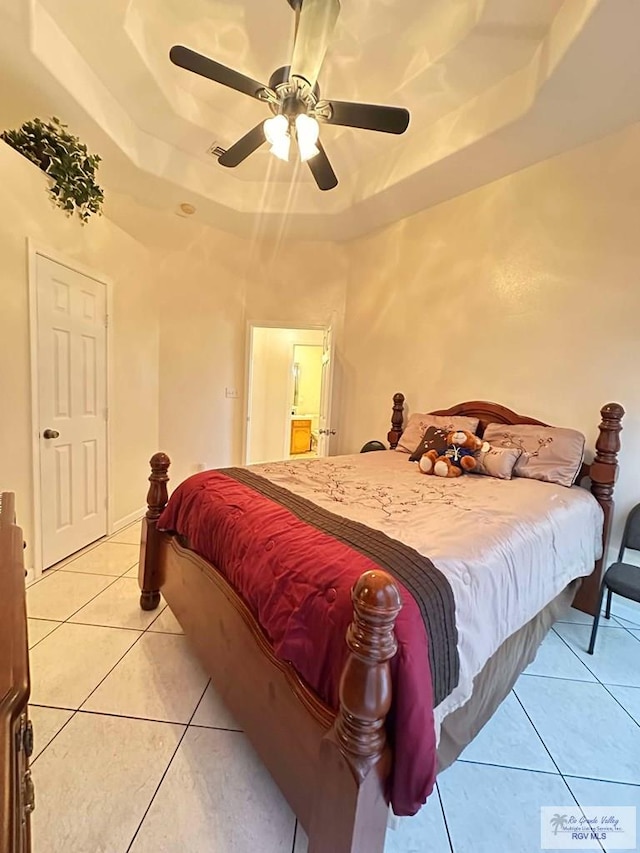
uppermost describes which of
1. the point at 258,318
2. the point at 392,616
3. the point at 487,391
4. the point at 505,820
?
the point at 258,318

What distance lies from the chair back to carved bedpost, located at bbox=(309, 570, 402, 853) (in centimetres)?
216

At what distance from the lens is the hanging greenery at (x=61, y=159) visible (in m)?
2.30

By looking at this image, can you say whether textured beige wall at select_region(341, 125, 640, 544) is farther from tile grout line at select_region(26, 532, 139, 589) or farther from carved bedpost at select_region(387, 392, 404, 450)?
tile grout line at select_region(26, 532, 139, 589)

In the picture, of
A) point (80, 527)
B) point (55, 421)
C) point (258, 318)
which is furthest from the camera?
point (258, 318)

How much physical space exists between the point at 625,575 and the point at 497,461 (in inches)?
33.5

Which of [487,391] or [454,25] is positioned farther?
[487,391]

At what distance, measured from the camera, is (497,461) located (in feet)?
8.09

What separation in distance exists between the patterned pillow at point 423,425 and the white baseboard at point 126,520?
2551mm

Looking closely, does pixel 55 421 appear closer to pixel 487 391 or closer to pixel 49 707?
pixel 49 707

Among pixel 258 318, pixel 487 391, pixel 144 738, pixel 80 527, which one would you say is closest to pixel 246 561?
pixel 144 738

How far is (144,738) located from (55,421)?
6.74 feet

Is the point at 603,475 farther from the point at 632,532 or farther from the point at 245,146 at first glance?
the point at 245,146

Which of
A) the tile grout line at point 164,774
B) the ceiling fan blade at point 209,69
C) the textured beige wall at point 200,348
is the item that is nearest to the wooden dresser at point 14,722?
the tile grout line at point 164,774

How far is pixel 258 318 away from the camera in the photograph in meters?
4.40
